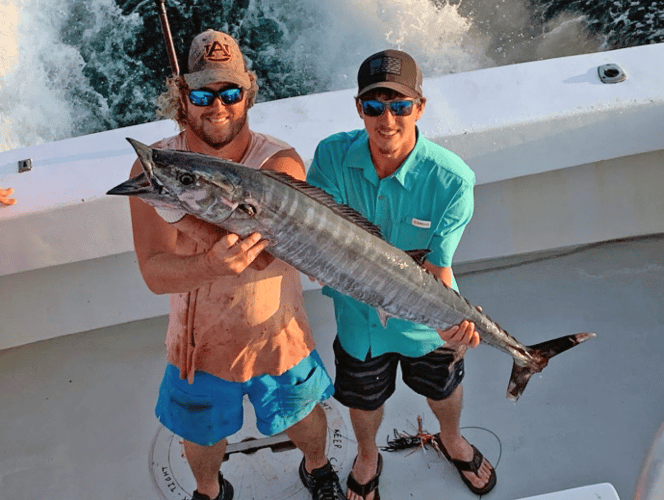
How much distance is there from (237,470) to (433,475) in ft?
2.61

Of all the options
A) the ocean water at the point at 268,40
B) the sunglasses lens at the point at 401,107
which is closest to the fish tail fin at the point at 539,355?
the sunglasses lens at the point at 401,107

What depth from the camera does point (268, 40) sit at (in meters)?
7.16

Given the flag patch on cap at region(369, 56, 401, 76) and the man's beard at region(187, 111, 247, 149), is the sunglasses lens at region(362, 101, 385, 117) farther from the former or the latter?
the man's beard at region(187, 111, 247, 149)

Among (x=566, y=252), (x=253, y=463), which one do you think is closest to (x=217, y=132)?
(x=253, y=463)

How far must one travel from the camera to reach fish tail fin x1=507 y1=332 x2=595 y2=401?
2471 millimetres

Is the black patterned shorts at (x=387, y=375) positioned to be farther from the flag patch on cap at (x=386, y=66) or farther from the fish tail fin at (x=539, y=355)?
the flag patch on cap at (x=386, y=66)

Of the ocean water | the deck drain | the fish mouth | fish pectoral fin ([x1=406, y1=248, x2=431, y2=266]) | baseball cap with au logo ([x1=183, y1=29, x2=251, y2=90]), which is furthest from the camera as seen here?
the ocean water

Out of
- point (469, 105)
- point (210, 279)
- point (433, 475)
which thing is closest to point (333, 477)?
point (433, 475)

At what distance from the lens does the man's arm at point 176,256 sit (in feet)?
6.21

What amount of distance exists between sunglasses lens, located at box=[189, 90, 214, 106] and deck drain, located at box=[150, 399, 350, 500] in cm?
154

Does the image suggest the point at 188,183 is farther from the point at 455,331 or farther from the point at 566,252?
the point at 566,252

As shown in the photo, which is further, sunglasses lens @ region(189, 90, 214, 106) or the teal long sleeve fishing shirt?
the teal long sleeve fishing shirt

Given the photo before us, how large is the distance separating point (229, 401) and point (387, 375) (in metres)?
0.60

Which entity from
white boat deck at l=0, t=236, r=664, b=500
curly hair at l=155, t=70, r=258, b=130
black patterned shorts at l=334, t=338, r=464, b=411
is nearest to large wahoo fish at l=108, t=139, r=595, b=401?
black patterned shorts at l=334, t=338, r=464, b=411
